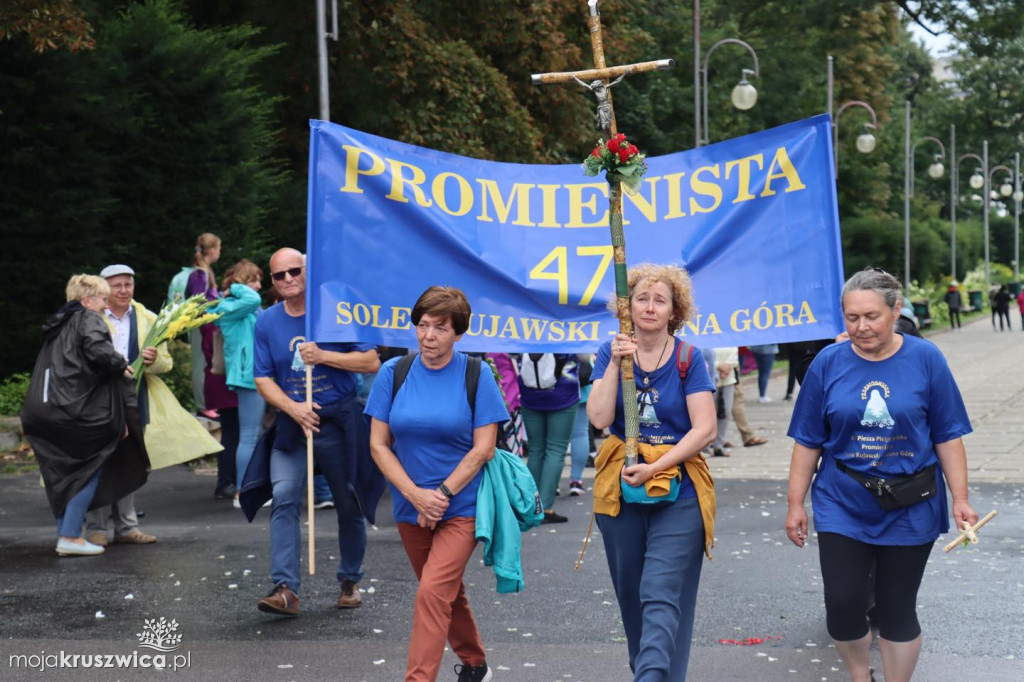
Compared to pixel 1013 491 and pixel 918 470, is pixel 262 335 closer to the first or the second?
pixel 918 470

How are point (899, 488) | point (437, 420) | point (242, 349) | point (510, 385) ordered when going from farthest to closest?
point (242, 349)
point (510, 385)
point (437, 420)
point (899, 488)

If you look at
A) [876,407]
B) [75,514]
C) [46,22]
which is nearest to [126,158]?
[46,22]

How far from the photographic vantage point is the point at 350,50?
2120 centimetres

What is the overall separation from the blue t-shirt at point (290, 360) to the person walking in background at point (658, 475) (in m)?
2.25

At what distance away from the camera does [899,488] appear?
4.99 metres

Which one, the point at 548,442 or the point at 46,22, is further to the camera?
the point at 46,22

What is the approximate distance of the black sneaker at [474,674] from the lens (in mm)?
5801

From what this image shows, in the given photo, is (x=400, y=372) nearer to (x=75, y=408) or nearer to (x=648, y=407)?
(x=648, y=407)

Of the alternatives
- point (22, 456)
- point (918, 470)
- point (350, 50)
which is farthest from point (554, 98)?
point (918, 470)

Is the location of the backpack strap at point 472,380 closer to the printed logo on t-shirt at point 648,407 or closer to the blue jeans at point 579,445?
the printed logo on t-shirt at point 648,407

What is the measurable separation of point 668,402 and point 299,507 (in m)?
2.69

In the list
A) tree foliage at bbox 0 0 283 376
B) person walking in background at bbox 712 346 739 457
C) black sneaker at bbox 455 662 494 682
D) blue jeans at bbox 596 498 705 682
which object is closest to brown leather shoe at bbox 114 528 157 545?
black sneaker at bbox 455 662 494 682

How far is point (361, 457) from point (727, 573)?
235cm

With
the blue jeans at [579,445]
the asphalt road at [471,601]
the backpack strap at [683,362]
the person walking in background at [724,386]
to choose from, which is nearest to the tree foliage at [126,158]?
the asphalt road at [471,601]
